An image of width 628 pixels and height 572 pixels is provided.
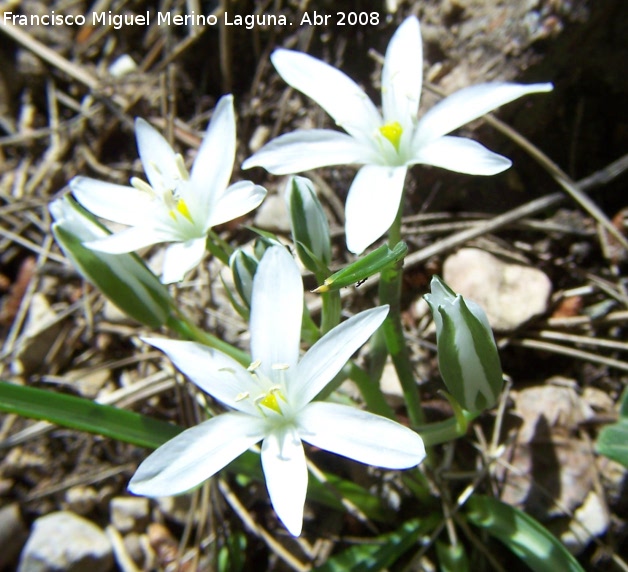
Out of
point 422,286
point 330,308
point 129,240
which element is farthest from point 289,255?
point 422,286

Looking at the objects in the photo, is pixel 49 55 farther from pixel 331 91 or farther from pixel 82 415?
pixel 82 415

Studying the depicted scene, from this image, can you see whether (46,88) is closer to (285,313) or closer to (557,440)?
(285,313)

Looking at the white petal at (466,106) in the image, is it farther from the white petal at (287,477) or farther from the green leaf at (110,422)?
the green leaf at (110,422)

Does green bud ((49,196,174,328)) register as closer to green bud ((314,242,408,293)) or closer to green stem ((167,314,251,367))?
green stem ((167,314,251,367))

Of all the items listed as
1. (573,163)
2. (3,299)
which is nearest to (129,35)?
(3,299)

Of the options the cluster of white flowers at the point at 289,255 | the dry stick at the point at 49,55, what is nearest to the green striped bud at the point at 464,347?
the cluster of white flowers at the point at 289,255
